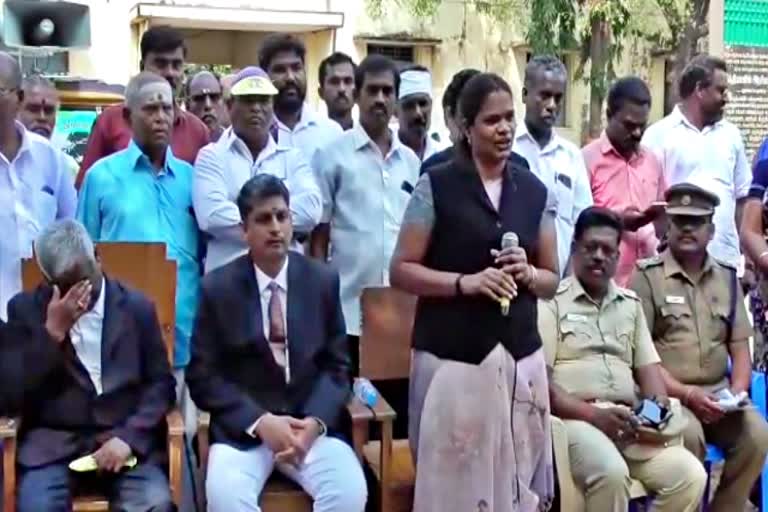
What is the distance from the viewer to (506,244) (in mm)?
3869

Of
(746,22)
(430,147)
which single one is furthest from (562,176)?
(746,22)

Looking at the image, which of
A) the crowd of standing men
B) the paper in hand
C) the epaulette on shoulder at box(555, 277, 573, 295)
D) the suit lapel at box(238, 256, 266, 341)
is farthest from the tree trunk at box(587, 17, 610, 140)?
the suit lapel at box(238, 256, 266, 341)

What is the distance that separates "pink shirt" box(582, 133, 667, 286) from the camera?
18.7 ft

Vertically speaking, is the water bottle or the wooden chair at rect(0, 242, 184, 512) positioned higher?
the wooden chair at rect(0, 242, 184, 512)

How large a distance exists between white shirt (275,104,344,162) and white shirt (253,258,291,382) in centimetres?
103

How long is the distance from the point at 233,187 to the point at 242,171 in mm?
106

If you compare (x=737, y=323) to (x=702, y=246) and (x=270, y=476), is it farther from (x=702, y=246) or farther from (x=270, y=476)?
(x=270, y=476)

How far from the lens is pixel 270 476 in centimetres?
435

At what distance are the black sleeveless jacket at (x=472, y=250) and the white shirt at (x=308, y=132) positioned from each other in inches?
59.0

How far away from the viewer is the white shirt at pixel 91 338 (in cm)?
425

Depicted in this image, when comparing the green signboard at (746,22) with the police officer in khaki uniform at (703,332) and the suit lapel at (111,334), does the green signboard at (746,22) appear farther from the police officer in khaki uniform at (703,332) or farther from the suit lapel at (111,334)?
the suit lapel at (111,334)

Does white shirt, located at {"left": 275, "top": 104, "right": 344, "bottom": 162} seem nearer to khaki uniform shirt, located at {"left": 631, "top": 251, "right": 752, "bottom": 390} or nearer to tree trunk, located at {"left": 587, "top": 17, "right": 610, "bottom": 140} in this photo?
khaki uniform shirt, located at {"left": 631, "top": 251, "right": 752, "bottom": 390}

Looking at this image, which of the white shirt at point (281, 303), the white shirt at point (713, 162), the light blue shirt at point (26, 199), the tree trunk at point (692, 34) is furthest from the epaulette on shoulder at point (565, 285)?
the tree trunk at point (692, 34)

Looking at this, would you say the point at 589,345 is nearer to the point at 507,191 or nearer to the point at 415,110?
the point at 507,191
